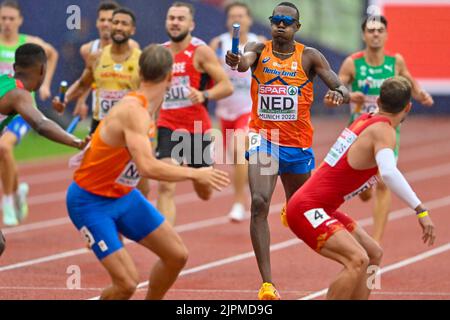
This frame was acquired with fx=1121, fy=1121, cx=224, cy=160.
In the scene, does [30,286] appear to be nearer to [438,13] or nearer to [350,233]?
[350,233]

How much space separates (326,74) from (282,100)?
460mm

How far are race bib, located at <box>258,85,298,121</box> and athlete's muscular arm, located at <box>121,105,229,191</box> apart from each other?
228 cm

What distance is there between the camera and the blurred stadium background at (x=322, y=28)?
23828mm

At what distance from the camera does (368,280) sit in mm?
8938

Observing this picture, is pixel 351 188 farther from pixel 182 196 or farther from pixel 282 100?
pixel 182 196

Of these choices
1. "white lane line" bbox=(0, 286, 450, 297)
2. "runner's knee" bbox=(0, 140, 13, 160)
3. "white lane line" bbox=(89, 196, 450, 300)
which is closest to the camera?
"white lane line" bbox=(0, 286, 450, 297)

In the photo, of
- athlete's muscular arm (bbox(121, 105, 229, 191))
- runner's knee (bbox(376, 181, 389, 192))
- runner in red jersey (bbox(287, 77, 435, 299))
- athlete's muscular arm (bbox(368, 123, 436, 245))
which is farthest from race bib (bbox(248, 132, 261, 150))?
runner's knee (bbox(376, 181, 389, 192))

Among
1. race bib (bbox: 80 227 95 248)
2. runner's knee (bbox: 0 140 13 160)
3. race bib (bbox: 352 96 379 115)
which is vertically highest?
race bib (bbox: 352 96 379 115)

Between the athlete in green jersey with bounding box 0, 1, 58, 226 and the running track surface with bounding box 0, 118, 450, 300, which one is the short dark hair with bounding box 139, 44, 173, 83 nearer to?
the running track surface with bounding box 0, 118, 450, 300

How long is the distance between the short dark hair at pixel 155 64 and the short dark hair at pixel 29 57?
130 centimetres

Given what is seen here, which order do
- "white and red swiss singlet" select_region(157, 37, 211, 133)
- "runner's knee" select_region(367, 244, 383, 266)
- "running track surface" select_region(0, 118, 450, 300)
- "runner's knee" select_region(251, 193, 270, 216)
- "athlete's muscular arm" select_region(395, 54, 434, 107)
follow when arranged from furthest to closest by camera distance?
"white and red swiss singlet" select_region(157, 37, 211, 133)
"athlete's muscular arm" select_region(395, 54, 434, 107)
"running track surface" select_region(0, 118, 450, 300)
"runner's knee" select_region(251, 193, 270, 216)
"runner's knee" select_region(367, 244, 383, 266)

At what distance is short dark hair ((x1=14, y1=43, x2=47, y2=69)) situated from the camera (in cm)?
916

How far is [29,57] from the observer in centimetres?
917

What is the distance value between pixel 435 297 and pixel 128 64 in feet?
14.0
